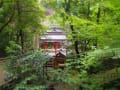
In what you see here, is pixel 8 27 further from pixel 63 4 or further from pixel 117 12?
pixel 117 12

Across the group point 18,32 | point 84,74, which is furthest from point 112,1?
point 18,32

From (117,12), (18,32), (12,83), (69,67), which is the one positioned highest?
(117,12)

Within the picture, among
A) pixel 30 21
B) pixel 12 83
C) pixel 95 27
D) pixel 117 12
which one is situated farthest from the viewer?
pixel 30 21

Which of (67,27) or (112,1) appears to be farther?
(67,27)

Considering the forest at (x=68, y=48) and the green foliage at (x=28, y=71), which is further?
the green foliage at (x=28, y=71)

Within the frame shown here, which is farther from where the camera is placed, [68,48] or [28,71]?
[68,48]

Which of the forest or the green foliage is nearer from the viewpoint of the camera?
the forest

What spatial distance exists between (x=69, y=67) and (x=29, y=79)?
1583mm

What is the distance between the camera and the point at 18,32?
1606 cm

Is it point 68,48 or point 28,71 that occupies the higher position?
point 68,48

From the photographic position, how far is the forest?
7.80 meters

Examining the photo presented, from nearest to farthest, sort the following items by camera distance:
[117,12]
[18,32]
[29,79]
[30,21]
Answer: [117,12]
[29,79]
[30,21]
[18,32]

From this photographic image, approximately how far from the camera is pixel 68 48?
48.3 feet

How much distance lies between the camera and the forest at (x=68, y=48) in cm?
780
